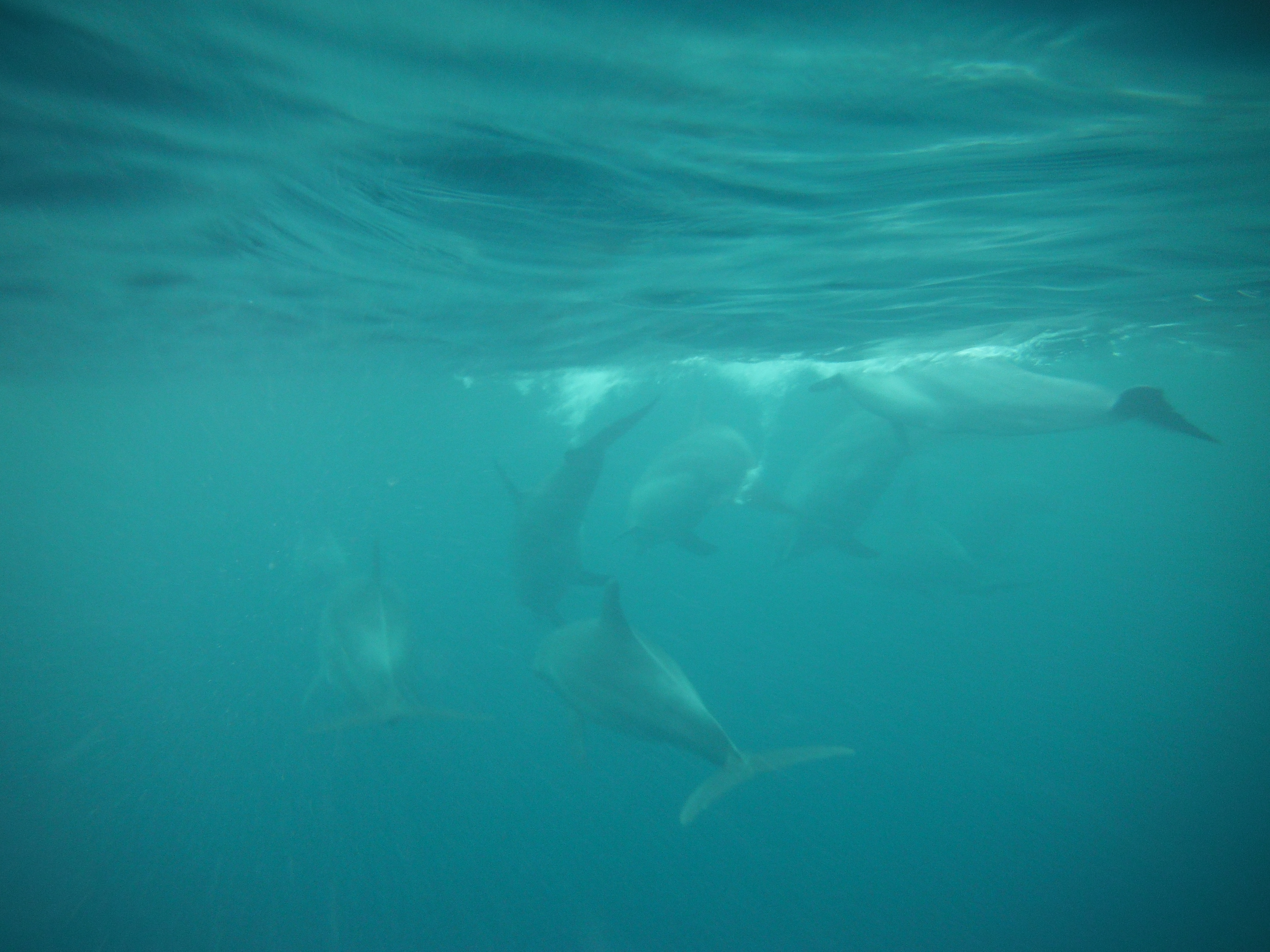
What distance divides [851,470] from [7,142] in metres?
14.4

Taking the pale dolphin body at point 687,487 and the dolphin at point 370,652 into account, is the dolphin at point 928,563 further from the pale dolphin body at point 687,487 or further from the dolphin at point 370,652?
the dolphin at point 370,652

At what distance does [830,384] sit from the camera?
1339 centimetres

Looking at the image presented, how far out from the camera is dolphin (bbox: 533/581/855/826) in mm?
8172

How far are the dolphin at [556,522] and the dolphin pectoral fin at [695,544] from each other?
7.16 feet

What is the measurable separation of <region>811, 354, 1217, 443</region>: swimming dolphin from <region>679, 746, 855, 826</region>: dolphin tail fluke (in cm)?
585

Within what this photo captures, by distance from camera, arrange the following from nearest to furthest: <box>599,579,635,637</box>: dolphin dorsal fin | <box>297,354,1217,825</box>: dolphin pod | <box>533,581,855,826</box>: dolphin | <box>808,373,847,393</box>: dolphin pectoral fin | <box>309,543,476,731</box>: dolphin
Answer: <box>533,581,855,826</box>: dolphin
<box>297,354,1217,825</box>: dolphin pod
<box>599,579,635,637</box>: dolphin dorsal fin
<box>309,543,476,731</box>: dolphin
<box>808,373,847,393</box>: dolphin pectoral fin

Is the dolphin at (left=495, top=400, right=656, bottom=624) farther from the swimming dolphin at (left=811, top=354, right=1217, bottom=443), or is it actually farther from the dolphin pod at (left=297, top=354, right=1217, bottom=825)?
the swimming dolphin at (left=811, top=354, right=1217, bottom=443)

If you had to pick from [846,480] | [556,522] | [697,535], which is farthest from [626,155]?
[846,480]

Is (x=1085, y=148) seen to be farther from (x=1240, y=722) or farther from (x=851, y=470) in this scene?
(x=1240, y=722)

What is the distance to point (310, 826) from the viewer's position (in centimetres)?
1437

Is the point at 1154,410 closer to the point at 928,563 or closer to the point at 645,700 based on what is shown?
the point at 645,700

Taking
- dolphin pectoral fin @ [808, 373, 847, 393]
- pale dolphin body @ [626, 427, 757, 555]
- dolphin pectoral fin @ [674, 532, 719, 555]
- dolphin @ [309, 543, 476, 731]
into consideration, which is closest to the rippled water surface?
dolphin pectoral fin @ [808, 373, 847, 393]

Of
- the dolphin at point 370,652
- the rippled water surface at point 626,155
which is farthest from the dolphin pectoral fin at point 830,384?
the dolphin at point 370,652

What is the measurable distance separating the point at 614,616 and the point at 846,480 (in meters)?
7.91
